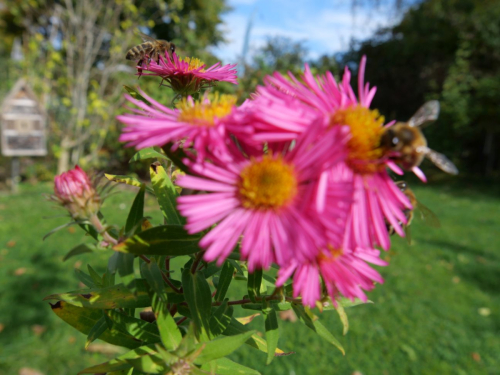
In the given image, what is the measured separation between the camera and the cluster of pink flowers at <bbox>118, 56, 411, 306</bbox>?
33cm

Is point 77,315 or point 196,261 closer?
point 196,261

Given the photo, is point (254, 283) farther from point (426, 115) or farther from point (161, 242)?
point (426, 115)

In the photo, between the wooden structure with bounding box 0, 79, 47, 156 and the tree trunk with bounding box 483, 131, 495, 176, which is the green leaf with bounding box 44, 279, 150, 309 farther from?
the tree trunk with bounding box 483, 131, 495, 176

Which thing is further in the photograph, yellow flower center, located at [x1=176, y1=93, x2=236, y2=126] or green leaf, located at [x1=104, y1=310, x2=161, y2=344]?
green leaf, located at [x1=104, y1=310, x2=161, y2=344]

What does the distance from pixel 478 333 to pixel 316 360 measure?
972mm

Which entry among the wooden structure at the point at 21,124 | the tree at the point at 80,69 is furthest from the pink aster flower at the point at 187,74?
the wooden structure at the point at 21,124

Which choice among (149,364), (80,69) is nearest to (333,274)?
(149,364)

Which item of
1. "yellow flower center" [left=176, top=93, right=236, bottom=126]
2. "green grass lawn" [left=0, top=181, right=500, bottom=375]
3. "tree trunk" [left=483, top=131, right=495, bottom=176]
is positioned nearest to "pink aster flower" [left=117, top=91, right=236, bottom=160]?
"yellow flower center" [left=176, top=93, right=236, bottom=126]

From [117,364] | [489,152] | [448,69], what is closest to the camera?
[117,364]

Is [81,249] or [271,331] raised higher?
[81,249]

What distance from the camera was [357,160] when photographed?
376mm

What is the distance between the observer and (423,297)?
2.49 m

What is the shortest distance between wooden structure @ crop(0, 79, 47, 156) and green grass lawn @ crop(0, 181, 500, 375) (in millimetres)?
1257

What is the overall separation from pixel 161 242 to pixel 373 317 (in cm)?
213
